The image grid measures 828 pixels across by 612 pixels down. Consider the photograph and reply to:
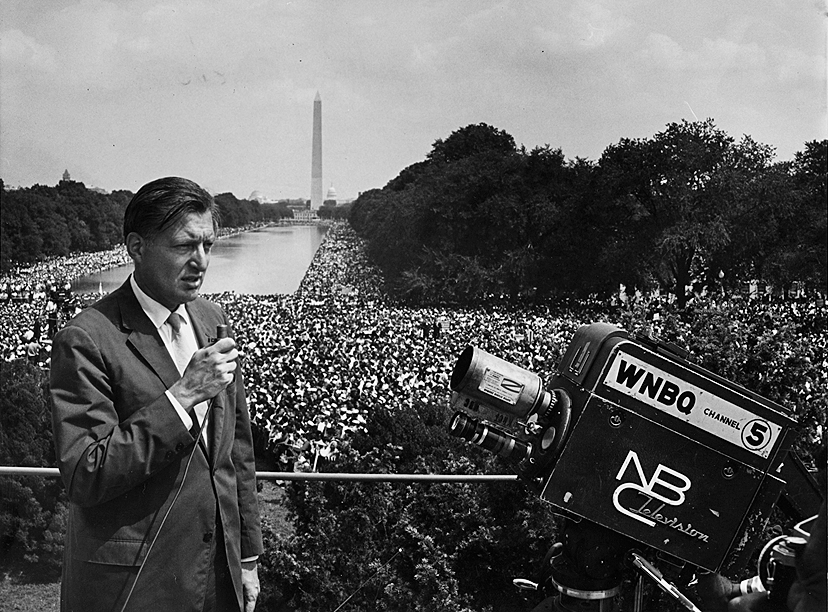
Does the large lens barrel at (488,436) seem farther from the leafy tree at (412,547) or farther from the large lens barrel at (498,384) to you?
the leafy tree at (412,547)

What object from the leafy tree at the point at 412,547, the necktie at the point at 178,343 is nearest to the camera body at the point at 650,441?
the necktie at the point at 178,343

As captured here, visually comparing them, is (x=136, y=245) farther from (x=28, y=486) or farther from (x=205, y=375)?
(x=28, y=486)

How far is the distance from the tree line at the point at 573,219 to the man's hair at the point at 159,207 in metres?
3.13

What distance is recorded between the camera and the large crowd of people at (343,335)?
4.62 metres

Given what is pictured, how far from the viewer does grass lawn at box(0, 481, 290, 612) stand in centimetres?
369

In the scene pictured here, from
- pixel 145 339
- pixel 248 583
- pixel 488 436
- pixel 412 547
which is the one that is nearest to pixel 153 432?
pixel 145 339

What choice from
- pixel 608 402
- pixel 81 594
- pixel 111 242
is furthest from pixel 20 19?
pixel 608 402

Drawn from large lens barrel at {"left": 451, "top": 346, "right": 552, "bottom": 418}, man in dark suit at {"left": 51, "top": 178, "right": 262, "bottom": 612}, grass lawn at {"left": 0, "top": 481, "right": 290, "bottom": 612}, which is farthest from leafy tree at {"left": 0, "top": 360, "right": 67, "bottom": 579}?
large lens barrel at {"left": 451, "top": 346, "right": 552, "bottom": 418}

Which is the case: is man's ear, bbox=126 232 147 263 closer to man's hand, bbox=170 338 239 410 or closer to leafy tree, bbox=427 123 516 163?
man's hand, bbox=170 338 239 410

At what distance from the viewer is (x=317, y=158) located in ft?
15.3

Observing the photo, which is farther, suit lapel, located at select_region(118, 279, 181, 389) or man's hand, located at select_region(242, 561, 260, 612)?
man's hand, located at select_region(242, 561, 260, 612)

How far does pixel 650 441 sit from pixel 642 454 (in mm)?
28

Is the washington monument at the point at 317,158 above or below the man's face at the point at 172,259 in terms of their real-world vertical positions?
above

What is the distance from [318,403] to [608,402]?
15.6 feet
